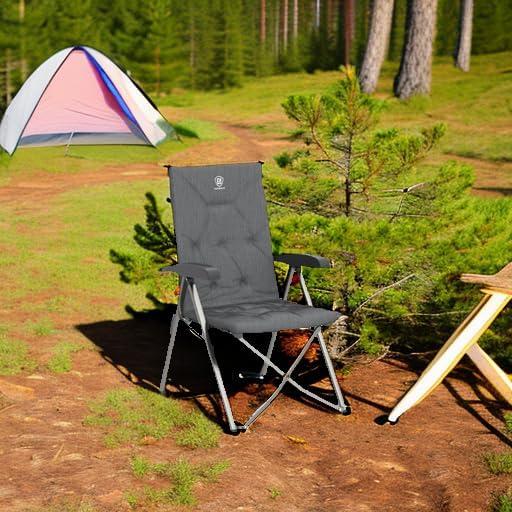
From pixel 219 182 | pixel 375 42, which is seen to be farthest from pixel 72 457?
pixel 375 42

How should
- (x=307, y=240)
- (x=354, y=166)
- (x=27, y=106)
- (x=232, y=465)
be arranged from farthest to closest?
(x=27, y=106) → (x=354, y=166) → (x=307, y=240) → (x=232, y=465)

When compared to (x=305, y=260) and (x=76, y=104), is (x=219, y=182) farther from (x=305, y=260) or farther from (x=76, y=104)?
(x=76, y=104)

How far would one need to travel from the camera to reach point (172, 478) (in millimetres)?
3787

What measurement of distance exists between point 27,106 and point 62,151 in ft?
4.97

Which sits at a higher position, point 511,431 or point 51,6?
point 51,6

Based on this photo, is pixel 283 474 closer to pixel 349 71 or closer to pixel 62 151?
pixel 349 71

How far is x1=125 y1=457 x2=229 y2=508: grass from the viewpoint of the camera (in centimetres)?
358

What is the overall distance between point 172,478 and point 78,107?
1167 centimetres

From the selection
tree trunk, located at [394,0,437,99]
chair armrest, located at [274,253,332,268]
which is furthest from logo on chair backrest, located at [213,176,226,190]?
tree trunk, located at [394,0,437,99]

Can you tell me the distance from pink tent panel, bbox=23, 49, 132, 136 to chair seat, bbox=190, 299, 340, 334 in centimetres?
1036

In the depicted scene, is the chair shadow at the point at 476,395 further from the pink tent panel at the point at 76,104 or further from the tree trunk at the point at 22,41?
the tree trunk at the point at 22,41

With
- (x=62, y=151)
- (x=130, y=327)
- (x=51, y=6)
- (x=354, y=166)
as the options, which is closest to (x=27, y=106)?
(x=62, y=151)

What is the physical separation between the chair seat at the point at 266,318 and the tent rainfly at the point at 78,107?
9.78 meters

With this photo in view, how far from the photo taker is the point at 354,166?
5.43 metres
